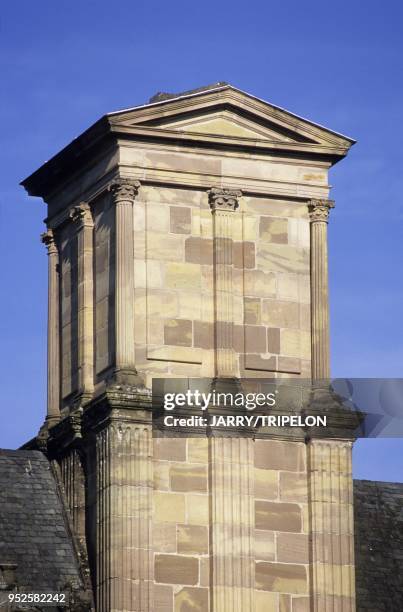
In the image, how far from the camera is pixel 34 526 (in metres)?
60.9

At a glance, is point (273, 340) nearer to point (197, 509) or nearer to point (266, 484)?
point (266, 484)

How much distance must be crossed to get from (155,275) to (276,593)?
26.4ft

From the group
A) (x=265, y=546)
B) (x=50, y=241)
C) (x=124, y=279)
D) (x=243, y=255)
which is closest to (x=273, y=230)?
(x=243, y=255)

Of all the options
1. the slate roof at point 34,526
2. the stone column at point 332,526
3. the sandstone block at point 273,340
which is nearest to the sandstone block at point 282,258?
the sandstone block at point 273,340

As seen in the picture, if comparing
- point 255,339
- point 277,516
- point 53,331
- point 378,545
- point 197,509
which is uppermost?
point 53,331

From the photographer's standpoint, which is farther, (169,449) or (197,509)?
(169,449)

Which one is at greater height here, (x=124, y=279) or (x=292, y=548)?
(x=124, y=279)

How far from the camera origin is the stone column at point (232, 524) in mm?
59719

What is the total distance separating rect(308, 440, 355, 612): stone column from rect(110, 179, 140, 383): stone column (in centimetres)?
499

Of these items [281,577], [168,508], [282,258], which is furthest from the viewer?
[282,258]

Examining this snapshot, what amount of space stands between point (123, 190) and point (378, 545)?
37.8ft

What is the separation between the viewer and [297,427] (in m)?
61.5

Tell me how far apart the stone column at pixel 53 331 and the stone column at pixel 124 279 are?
3.97 m

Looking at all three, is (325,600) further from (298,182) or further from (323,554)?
(298,182)
